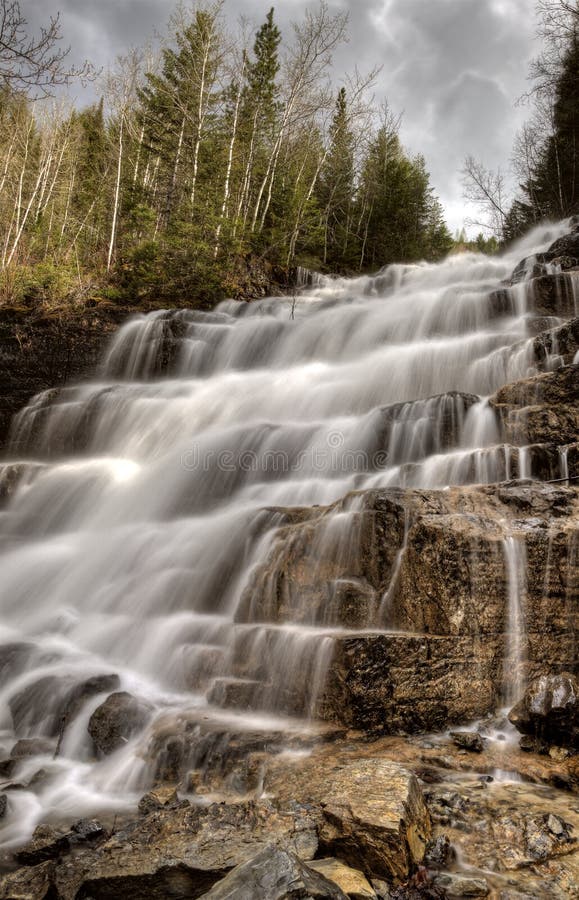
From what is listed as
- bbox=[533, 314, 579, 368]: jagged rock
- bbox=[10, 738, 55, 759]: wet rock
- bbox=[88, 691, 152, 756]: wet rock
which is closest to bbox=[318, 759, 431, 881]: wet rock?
bbox=[88, 691, 152, 756]: wet rock

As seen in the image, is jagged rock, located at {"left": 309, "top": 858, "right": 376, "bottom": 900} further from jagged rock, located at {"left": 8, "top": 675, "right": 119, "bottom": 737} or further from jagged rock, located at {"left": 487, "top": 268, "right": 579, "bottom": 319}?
jagged rock, located at {"left": 487, "top": 268, "right": 579, "bottom": 319}

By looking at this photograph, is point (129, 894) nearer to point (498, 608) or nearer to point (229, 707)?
point (229, 707)

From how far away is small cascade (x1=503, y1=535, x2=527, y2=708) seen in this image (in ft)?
13.7

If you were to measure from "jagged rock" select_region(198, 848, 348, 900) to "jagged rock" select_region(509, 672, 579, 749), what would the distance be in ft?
6.74

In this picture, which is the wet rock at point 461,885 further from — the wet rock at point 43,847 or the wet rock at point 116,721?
the wet rock at point 116,721

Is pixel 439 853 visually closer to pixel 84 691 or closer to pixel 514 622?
pixel 514 622

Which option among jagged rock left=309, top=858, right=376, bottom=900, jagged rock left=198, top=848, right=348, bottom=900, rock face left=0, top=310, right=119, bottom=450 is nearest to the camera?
jagged rock left=198, top=848, right=348, bottom=900

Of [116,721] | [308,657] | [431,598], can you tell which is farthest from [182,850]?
[431,598]

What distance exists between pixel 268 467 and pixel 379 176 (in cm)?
2588

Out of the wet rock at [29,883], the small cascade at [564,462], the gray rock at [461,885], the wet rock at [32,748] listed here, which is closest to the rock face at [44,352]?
the wet rock at [32,748]

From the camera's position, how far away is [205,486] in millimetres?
8961

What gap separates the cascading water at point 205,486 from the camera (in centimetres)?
447

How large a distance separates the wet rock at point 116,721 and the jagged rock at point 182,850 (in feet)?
4.10

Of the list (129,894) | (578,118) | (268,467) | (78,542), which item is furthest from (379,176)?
(129,894)
